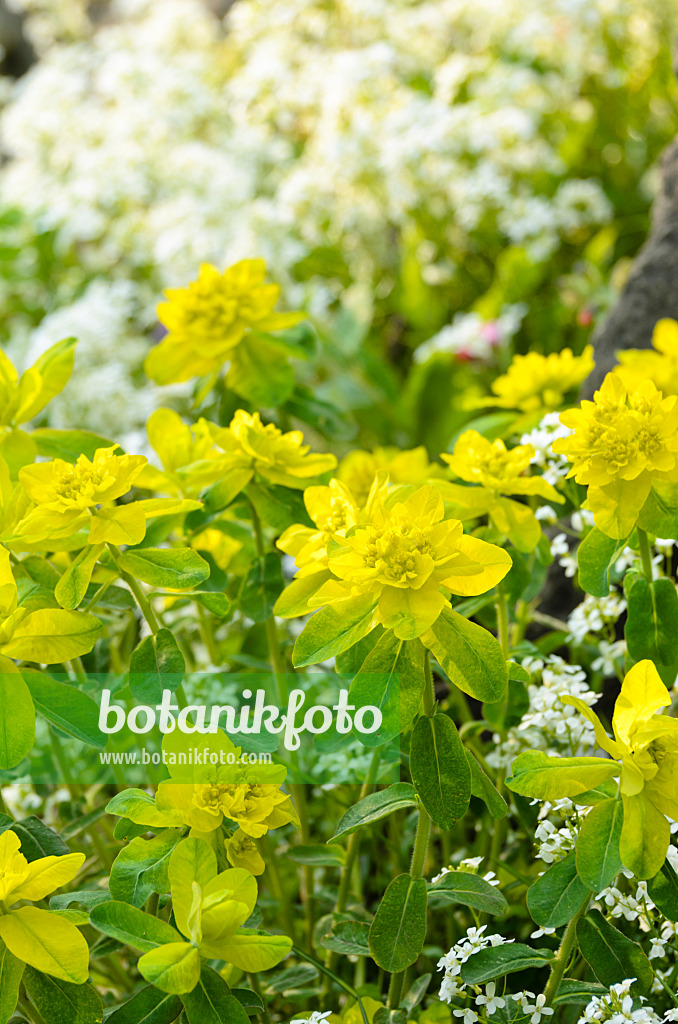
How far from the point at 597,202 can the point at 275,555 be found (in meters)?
1.60

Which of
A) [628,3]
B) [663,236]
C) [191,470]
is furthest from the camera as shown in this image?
[628,3]

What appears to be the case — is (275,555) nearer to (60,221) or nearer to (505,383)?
(505,383)

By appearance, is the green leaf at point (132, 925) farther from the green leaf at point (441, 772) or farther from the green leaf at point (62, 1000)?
the green leaf at point (441, 772)

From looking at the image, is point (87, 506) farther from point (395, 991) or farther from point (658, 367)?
point (658, 367)

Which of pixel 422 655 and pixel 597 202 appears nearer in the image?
pixel 422 655

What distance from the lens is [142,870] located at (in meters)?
0.62

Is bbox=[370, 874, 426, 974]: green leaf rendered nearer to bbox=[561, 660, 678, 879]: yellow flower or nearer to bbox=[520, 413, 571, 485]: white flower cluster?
bbox=[561, 660, 678, 879]: yellow flower

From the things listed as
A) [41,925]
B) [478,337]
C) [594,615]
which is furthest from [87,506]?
[478,337]

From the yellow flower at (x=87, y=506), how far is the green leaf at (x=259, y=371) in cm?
35

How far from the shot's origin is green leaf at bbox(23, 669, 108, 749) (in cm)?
64

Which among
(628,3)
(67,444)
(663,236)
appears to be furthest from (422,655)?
(628,3)

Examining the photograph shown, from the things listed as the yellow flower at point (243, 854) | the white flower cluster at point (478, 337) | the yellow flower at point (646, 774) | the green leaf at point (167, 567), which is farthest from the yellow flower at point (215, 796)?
the white flower cluster at point (478, 337)

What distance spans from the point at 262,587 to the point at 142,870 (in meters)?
0.28

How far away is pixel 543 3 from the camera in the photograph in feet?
7.73
